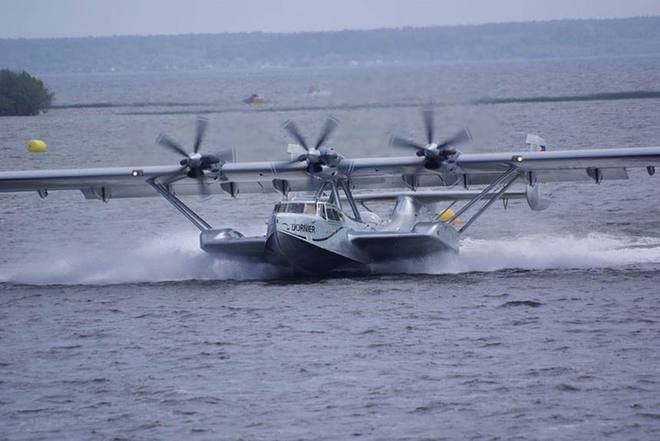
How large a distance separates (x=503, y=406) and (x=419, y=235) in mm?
14896

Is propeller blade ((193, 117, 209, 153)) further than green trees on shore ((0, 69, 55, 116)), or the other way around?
green trees on shore ((0, 69, 55, 116))

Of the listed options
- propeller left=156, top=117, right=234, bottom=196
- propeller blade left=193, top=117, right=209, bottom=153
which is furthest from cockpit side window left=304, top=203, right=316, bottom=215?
propeller blade left=193, top=117, right=209, bottom=153

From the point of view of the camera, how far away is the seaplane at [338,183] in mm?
39844

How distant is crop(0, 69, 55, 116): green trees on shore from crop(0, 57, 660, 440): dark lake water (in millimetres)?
86442

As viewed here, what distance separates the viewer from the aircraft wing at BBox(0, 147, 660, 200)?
1618 inches

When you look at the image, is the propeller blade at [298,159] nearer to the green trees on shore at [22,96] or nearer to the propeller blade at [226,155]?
the propeller blade at [226,155]

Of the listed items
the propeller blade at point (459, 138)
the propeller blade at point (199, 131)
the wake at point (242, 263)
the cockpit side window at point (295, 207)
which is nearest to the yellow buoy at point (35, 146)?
the wake at point (242, 263)

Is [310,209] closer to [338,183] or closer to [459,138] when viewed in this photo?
[338,183]

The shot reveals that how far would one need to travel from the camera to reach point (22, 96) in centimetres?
14850

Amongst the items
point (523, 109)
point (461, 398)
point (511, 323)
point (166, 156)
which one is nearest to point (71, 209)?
point (166, 156)

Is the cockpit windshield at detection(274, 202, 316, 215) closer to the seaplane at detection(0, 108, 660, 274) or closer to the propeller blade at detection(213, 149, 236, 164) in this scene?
the seaplane at detection(0, 108, 660, 274)

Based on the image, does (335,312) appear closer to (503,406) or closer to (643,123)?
(503,406)

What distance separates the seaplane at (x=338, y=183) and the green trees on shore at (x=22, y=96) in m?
101

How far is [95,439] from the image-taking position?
24141 millimetres
